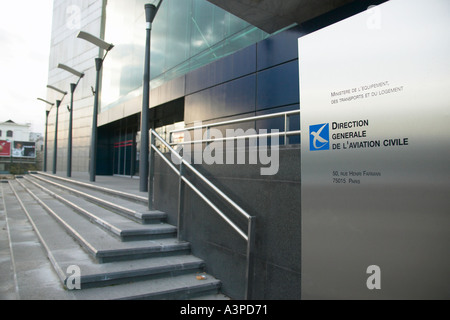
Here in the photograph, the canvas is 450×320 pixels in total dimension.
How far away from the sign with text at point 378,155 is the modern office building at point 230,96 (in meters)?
0.25

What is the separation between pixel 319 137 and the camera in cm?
278

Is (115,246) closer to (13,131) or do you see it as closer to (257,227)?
(257,227)

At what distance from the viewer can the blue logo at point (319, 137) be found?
2.71 m

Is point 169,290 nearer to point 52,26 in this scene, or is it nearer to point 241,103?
point 241,103

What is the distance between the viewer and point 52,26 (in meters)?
37.6

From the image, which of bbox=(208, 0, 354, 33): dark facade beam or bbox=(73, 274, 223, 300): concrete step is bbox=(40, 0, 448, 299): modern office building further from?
bbox=(73, 274, 223, 300): concrete step

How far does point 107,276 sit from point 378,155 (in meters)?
3.45

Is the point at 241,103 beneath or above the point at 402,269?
above

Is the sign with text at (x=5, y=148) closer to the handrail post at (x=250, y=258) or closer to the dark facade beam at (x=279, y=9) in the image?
the dark facade beam at (x=279, y=9)

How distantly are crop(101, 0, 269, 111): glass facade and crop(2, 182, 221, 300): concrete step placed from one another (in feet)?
22.3

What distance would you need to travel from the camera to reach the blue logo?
2.71 meters

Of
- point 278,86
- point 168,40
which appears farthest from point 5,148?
point 278,86
